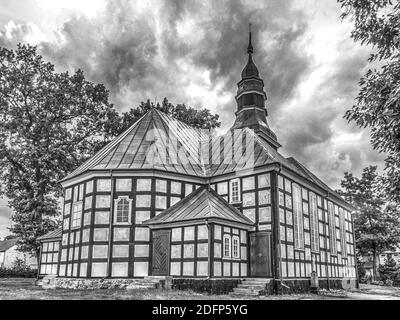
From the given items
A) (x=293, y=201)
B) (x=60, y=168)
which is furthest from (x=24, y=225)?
(x=293, y=201)

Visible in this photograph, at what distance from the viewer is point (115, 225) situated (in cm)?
2073

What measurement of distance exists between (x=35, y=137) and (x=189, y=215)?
1666cm

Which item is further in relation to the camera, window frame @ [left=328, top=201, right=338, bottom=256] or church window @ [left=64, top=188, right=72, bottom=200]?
window frame @ [left=328, top=201, right=338, bottom=256]

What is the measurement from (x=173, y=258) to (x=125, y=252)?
2718mm

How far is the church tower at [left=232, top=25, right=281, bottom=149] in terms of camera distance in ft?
92.9

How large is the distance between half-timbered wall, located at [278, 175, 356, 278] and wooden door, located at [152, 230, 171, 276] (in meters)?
5.64

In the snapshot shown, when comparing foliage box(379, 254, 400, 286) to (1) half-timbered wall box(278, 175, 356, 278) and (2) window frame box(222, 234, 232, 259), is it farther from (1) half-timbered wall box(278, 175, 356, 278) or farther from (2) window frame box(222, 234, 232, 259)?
(2) window frame box(222, 234, 232, 259)

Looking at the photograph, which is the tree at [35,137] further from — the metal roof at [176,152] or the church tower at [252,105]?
the church tower at [252,105]

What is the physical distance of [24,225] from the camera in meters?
29.2

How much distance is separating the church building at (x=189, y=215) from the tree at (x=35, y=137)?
23.6 feet

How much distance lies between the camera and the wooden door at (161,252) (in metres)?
19.5

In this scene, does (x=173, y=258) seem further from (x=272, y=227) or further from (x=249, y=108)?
(x=249, y=108)

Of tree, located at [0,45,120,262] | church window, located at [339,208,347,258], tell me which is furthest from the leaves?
tree, located at [0,45,120,262]

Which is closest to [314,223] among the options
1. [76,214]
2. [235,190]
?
[235,190]
